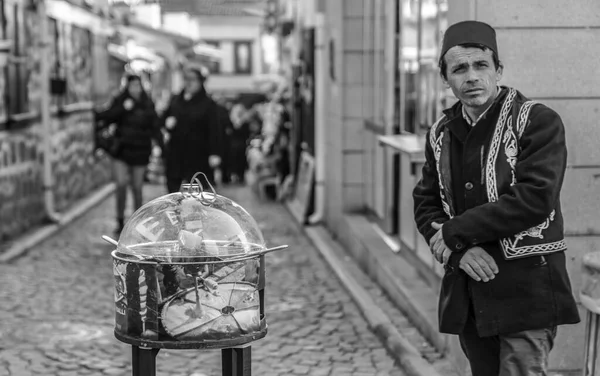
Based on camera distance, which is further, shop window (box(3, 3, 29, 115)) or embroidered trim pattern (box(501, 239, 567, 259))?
shop window (box(3, 3, 29, 115))

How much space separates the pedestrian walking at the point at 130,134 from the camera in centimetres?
1317

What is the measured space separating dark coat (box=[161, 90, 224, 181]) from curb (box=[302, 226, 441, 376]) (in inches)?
58.7

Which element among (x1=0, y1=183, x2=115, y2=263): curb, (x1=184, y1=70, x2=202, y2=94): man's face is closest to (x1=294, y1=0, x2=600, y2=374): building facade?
(x1=184, y1=70, x2=202, y2=94): man's face

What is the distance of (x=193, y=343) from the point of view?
4.21 meters

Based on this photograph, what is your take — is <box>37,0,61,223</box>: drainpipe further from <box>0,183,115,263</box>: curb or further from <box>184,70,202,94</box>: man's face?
<box>184,70,202,94</box>: man's face

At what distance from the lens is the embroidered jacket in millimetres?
3928

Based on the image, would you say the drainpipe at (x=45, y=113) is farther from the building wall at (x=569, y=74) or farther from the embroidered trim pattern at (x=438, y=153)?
the embroidered trim pattern at (x=438, y=153)

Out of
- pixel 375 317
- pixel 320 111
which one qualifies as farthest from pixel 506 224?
pixel 320 111

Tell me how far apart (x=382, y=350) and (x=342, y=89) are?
508cm

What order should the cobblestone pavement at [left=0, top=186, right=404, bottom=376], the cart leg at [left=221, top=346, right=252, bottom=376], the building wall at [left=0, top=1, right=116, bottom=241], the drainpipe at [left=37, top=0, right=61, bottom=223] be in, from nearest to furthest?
1. the cart leg at [left=221, top=346, right=252, bottom=376]
2. the cobblestone pavement at [left=0, top=186, right=404, bottom=376]
3. the building wall at [left=0, top=1, right=116, bottom=241]
4. the drainpipe at [left=37, top=0, right=61, bottom=223]

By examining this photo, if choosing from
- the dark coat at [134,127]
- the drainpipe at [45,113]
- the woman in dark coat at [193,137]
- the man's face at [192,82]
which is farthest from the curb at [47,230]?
the man's face at [192,82]

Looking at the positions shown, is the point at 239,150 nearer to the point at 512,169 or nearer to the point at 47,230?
the point at 47,230

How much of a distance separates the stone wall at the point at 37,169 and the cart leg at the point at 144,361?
805cm

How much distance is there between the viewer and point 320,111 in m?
13.2
